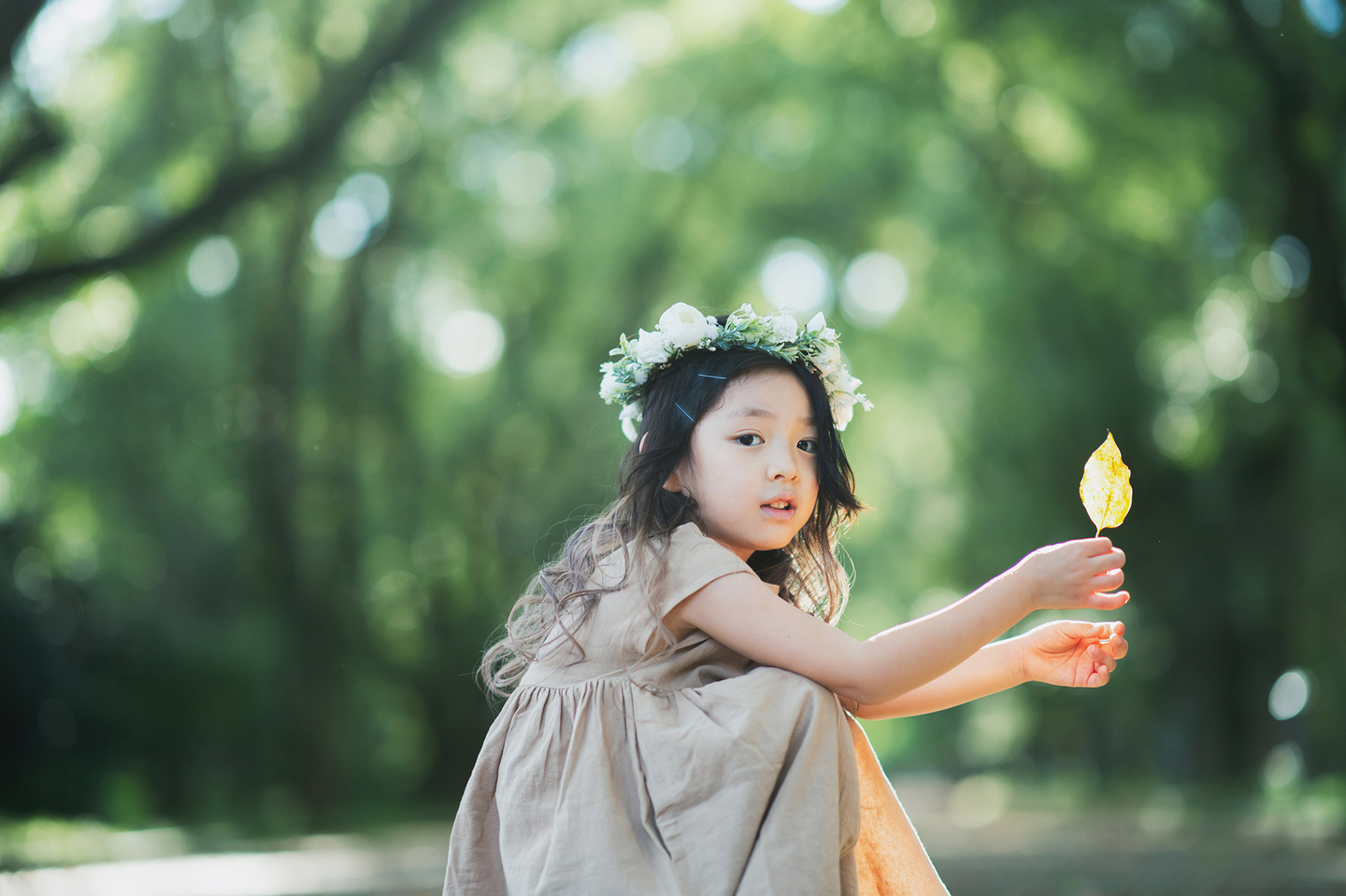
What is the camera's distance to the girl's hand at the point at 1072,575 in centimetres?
182

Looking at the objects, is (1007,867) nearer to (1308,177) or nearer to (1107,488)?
(1308,177)

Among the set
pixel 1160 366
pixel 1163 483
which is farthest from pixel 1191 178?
pixel 1163 483

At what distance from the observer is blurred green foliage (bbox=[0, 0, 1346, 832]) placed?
9.36m

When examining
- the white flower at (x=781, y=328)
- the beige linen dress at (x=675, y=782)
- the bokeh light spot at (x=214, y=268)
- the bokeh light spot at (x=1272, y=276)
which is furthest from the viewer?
the bokeh light spot at (x=214, y=268)

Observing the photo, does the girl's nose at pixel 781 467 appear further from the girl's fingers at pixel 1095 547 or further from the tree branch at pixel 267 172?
the tree branch at pixel 267 172

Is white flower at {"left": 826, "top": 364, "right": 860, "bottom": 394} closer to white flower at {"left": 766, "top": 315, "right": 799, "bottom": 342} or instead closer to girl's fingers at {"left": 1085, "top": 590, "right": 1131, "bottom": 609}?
white flower at {"left": 766, "top": 315, "right": 799, "bottom": 342}

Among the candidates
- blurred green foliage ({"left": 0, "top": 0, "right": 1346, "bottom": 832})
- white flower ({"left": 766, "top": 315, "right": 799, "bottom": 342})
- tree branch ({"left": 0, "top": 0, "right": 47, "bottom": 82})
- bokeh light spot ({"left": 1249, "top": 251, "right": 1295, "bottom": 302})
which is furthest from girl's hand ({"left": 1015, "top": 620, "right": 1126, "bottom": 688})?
bokeh light spot ({"left": 1249, "top": 251, "right": 1295, "bottom": 302})

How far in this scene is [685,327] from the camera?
226 cm

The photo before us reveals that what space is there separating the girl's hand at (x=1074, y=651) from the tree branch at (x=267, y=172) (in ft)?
17.8

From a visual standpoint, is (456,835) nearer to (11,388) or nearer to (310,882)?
(310,882)

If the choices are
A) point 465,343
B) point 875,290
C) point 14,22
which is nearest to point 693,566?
point 14,22

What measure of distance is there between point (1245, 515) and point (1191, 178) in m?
3.43

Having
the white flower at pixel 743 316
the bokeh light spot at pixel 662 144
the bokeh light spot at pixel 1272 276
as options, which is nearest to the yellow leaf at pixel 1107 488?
the white flower at pixel 743 316

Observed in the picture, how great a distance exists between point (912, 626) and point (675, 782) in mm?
442
